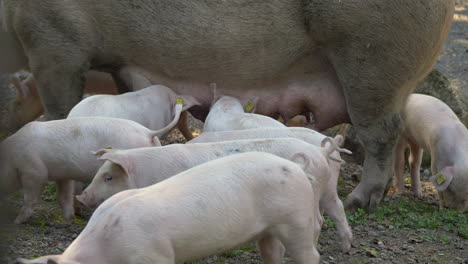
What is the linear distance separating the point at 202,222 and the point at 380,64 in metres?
2.56

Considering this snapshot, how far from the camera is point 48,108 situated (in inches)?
205

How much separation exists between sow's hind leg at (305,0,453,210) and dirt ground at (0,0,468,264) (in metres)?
0.31

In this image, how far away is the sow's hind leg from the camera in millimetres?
4934

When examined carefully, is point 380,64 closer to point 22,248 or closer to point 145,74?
point 145,74

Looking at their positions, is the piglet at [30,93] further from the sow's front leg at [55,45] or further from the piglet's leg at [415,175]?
the piglet's leg at [415,175]

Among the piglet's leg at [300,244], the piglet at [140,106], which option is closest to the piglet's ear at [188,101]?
the piglet at [140,106]

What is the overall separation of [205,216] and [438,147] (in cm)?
317

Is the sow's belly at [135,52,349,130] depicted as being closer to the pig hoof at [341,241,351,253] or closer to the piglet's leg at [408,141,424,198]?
the piglet's leg at [408,141,424,198]

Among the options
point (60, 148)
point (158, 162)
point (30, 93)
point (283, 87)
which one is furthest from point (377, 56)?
point (30, 93)

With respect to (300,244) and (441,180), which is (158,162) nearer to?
(300,244)

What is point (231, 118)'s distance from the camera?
471cm

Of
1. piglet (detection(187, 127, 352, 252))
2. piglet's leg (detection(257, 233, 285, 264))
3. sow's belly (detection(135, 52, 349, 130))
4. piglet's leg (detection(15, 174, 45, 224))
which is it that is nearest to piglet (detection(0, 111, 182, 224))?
piglet's leg (detection(15, 174, 45, 224))

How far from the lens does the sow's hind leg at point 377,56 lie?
4934mm

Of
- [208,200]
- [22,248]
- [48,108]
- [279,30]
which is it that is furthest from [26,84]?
[208,200]
